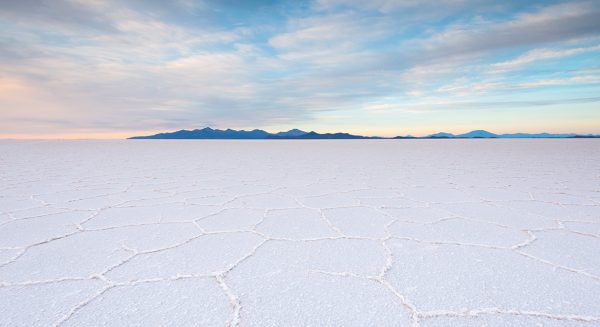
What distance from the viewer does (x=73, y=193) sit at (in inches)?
103

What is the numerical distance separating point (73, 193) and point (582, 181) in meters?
4.58

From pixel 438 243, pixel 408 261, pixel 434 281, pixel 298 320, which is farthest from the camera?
pixel 438 243

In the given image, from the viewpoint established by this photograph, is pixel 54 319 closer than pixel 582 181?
Yes

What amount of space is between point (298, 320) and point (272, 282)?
226mm

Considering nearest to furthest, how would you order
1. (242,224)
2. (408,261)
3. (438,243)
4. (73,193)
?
(408,261) < (438,243) < (242,224) < (73,193)

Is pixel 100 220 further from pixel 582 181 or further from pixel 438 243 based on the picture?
pixel 582 181

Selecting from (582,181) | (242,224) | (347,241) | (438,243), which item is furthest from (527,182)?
(242,224)

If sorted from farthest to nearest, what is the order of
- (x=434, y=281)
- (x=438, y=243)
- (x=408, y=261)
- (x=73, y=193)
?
(x=73, y=193)
(x=438, y=243)
(x=408, y=261)
(x=434, y=281)

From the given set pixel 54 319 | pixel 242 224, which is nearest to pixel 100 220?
pixel 242 224

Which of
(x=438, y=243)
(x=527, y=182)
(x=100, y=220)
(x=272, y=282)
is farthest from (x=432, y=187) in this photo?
(x=100, y=220)

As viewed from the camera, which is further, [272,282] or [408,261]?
[408,261]

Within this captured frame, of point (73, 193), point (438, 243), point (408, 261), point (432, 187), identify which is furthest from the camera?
point (432, 187)

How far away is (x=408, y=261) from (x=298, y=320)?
0.55 meters

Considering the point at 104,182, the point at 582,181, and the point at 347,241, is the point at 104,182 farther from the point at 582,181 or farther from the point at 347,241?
the point at 582,181
